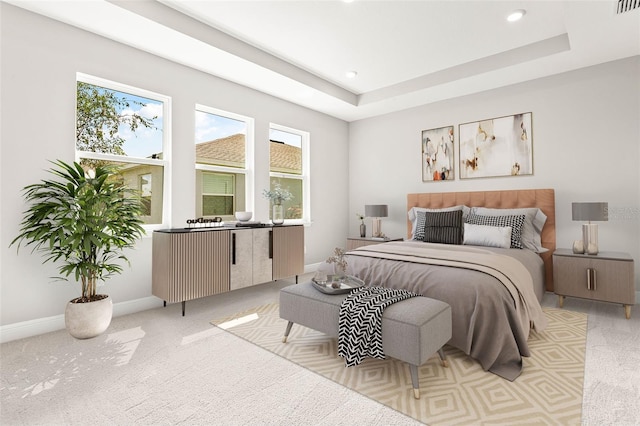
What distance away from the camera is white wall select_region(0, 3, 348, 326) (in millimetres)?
2654

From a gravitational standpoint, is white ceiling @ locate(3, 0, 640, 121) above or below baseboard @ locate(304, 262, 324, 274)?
above

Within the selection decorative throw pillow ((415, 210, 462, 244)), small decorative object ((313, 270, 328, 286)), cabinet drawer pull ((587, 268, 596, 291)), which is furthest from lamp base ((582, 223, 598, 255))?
small decorative object ((313, 270, 328, 286))

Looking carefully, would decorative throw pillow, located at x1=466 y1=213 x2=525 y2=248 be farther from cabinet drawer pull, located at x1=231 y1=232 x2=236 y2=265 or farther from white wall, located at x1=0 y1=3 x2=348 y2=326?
white wall, located at x1=0 y1=3 x2=348 y2=326

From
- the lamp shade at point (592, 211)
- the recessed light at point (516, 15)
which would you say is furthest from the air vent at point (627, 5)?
the lamp shade at point (592, 211)

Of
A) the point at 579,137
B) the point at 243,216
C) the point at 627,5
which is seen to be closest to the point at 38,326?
the point at 243,216

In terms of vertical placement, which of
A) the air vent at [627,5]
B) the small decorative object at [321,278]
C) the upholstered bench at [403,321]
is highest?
the air vent at [627,5]

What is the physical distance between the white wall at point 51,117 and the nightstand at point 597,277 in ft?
13.6

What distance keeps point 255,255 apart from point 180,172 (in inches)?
51.0

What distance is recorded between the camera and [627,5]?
2641mm

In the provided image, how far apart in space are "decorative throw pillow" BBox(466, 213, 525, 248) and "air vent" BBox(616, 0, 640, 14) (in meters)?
2.04

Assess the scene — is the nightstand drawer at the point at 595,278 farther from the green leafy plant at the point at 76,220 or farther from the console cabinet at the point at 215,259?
the green leafy plant at the point at 76,220

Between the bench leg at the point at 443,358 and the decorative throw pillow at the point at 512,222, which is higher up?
the decorative throw pillow at the point at 512,222

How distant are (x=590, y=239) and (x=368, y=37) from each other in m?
3.14

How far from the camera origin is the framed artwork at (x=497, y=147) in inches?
164
